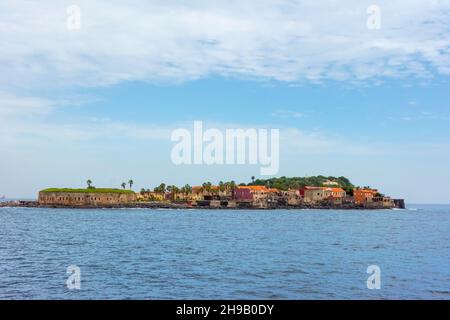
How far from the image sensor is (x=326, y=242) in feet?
205

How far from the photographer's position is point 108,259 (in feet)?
145

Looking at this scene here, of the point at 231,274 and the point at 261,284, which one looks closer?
the point at 261,284

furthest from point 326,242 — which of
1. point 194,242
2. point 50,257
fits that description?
point 50,257

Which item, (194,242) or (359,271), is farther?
(194,242)
